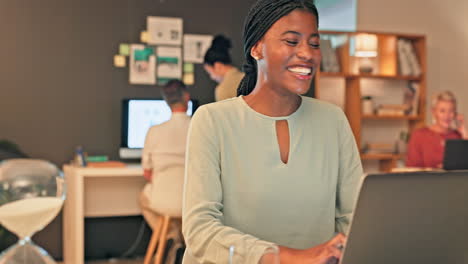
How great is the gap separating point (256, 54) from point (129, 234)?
3973 millimetres

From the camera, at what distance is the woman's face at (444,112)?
448 cm

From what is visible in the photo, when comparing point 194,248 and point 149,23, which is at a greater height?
point 149,23

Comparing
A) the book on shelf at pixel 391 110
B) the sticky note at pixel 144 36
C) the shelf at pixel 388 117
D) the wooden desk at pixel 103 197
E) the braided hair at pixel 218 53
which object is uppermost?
the sticky note at pixel 144 36

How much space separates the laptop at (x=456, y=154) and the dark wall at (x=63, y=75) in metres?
2.39

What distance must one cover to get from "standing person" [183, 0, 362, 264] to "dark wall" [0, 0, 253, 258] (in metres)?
3.74

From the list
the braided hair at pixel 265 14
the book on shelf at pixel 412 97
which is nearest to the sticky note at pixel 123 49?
the book on shelf at pixel 412 97

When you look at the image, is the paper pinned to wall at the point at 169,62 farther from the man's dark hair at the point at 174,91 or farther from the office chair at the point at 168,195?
the office chair at the point at 168,195

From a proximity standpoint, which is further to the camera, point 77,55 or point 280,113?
point 77,55

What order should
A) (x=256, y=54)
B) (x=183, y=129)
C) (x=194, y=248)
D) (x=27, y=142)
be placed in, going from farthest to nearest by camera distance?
(x=27, y=142)
(x=183, y=129)
(x=256, y=54)
(x=194, y=248)

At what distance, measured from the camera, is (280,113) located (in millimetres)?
1332

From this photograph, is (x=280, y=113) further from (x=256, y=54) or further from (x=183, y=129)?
(x=183, y=129)

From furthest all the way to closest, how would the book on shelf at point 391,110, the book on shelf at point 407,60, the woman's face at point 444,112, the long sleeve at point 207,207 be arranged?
the book on shelf at point 407,60, the book on shelf at point 391,110, the woman's face at point 444,112, the long sleeve at point 207,207

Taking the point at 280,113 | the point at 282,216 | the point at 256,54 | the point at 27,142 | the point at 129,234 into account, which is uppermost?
the point at 256,54

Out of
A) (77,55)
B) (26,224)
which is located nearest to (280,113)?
(26,224)
